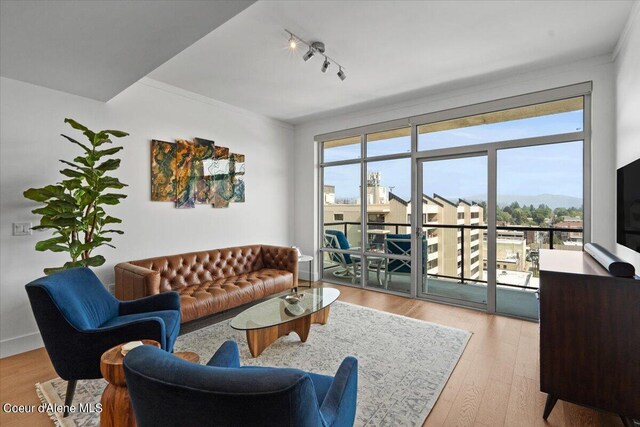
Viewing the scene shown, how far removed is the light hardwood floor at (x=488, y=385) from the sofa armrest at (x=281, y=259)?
6.54 feet

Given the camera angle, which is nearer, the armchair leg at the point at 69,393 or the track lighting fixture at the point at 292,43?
the armchair leg at the point at 69,393

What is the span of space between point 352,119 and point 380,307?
3.09 metres

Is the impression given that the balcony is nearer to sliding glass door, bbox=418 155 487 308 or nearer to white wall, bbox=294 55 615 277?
sliding glass door, bbox=418 155 487 308

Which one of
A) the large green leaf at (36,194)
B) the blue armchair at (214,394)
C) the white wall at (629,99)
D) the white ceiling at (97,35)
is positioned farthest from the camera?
the large green leaf at (36,194)

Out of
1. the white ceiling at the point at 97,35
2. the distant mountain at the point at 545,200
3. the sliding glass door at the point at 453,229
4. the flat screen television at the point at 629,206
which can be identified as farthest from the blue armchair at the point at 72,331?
the distant mountain at the point at 545,200

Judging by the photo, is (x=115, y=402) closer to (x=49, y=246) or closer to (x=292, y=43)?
(x=49, y=246)

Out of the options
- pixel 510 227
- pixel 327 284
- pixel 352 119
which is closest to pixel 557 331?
pixel 510 227

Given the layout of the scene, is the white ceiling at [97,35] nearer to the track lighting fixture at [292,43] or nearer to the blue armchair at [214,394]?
the track lighting fixture at [292,43]

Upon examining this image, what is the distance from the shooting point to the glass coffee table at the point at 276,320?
2.52m

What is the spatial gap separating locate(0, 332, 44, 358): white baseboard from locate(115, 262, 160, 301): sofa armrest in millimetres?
749

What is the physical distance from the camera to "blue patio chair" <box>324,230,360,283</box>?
Answer: 5.25 meters

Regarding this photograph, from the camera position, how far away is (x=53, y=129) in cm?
303

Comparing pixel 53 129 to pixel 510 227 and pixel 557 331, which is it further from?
pixel 510 227

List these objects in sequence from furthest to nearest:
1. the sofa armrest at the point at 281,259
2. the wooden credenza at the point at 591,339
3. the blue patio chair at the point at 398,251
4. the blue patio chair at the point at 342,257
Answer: the blue patio chair at the point at 342,257 < the blue patio chair at the point at 398,251 < the sofa armrest at the point at 281,259 < the wooden credenza at the point at 591,339
